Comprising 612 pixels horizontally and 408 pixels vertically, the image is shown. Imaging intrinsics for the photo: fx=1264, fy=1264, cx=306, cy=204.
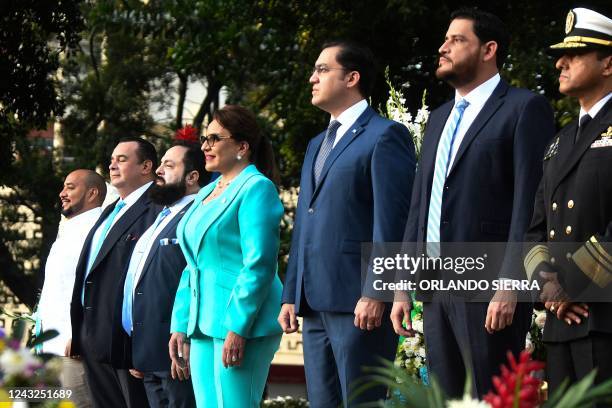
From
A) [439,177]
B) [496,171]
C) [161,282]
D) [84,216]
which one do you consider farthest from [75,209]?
[496,171]

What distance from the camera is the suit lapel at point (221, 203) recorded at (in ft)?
21.5

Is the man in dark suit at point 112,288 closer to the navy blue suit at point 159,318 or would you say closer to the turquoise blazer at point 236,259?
the navy blue suit at point 159,318

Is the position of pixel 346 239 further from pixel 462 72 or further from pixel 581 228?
pixel 581 228

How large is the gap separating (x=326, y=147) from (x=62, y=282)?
8.92 feet

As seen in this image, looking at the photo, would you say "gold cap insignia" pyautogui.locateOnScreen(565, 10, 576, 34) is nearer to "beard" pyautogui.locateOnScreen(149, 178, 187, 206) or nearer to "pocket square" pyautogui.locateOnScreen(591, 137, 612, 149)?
"pocket square" pyautogui.locateOnScreen(591, 137, 612, 149)

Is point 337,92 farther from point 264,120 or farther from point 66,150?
point 66,150

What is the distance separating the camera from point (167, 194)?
7523 mm

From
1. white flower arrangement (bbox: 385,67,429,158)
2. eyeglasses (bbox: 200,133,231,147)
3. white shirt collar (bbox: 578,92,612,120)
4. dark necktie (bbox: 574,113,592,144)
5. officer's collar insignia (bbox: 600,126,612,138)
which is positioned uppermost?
white flower arrangement (bbox: 385,67,429,158)

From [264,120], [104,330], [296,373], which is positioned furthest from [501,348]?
[296,373]

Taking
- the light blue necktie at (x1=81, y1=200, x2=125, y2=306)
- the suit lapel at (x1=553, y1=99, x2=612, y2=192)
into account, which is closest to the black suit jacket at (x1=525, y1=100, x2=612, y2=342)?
the suit lapel at (x1=553, y1=99, x2=612, y2=192)

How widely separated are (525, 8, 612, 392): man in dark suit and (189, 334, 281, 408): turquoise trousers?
6.15 feet

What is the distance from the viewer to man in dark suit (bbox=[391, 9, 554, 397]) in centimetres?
515

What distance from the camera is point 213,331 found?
6.39 m

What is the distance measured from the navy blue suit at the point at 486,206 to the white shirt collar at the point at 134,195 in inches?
114
